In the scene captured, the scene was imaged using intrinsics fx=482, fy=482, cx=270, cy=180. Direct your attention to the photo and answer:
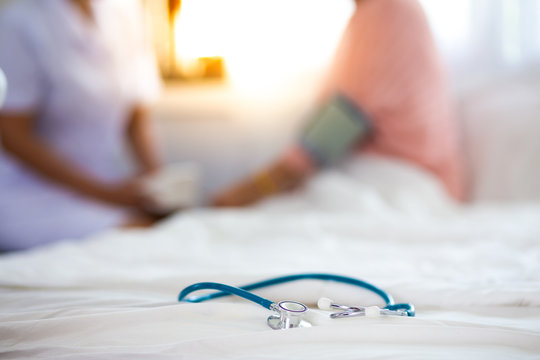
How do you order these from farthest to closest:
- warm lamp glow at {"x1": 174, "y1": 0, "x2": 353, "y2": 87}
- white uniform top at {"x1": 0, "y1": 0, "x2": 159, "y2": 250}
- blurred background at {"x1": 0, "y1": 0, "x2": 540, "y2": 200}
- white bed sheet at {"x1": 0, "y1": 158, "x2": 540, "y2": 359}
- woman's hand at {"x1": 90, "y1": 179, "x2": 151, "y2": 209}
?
warm lamp glow at {"x1": 174, "y1": 0, "x2": 353, "y2": 87}
blurred background at {"x1": 0, "y1": 0, "x2": 540, "y2": 200}
woman's hand at {"x1": 90, "y1": 179, "x2": 151, "y2": 209}
white uniform top at {"x1": 0, "y1": 0, "x2": 159, "y2": 250}
white bed sheet at {"x1": 0, "y1": 158, "x2": 540, "y2": 359}

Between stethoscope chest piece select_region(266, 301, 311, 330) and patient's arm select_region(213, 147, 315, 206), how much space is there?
2.65 feet

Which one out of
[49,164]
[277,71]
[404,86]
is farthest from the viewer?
[277,71]

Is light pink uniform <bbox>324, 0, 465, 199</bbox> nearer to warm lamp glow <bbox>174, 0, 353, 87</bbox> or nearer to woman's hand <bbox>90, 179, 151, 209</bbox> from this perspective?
warm lamp glow <bbox>174, 0, 353, 87</bbox>

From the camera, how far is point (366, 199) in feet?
3.62

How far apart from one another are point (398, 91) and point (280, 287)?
2.58 feet

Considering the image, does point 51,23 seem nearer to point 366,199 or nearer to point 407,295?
point 366,199

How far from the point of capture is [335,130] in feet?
3.97

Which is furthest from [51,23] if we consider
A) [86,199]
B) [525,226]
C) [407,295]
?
[525,226]

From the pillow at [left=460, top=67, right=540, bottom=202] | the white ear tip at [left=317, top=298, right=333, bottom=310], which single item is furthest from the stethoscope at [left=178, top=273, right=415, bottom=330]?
the pillow at [left=460, top=67, right=540, bottom=202]

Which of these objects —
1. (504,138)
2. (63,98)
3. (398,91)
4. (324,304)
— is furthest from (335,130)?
(324,304)

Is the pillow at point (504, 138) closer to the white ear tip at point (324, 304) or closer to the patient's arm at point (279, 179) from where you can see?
the patient's arm at point (279, 179)

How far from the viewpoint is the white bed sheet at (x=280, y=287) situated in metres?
0.44

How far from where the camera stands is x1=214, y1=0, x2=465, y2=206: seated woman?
3.91 ft

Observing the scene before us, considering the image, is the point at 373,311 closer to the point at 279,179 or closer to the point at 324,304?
the point at 324,304
